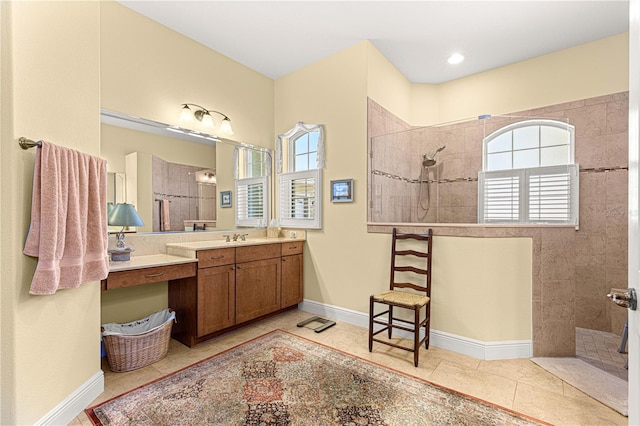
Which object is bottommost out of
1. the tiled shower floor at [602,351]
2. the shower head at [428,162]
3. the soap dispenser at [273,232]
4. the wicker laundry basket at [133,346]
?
the tiled shower floor at [602,351]

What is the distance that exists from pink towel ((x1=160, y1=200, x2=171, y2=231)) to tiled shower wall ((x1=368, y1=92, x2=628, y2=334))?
2.12 metres

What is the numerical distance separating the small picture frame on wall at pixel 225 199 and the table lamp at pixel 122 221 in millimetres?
1016

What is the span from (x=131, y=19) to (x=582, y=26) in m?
4.33

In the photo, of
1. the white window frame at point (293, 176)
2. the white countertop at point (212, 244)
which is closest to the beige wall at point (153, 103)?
the white window frame at point (293, 176)

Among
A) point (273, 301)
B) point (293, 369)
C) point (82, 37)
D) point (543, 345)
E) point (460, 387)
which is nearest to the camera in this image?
point (82, 37)

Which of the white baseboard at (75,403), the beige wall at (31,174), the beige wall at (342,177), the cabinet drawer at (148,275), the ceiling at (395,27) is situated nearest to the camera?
the beige wall at (31,174)

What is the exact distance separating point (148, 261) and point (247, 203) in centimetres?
148

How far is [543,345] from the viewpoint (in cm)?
252

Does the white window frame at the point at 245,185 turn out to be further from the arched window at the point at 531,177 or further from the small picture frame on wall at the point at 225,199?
the arched window at the point at 531,177

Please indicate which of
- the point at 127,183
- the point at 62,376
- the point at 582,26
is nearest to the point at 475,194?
the point at 582,26

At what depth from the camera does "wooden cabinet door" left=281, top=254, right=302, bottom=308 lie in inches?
139

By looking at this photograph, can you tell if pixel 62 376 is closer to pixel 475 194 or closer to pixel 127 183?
pixel 127 183

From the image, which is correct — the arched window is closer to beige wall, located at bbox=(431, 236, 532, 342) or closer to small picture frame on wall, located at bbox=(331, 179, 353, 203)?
beige wall, located at bbox=(431, 236, 532, 342)

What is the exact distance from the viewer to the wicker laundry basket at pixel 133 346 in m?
2.26
